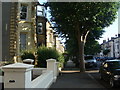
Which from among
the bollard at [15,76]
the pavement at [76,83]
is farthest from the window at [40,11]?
the bollard at [15,76]

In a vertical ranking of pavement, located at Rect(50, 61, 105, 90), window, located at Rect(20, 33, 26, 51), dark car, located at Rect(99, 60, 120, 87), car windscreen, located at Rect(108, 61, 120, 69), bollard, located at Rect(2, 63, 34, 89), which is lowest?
pavement, located at Rect(50, 61, 105, 90)

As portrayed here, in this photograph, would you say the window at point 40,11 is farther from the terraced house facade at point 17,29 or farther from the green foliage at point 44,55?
the green foliage at point 44,55

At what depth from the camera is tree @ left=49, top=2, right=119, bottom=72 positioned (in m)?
19.0

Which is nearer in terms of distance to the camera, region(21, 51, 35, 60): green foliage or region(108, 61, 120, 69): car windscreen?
region(108, 61, 120, 69): car windscreen

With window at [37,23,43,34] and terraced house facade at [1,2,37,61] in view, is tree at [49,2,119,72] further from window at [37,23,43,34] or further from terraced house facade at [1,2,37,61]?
window at [37,23,43,34]

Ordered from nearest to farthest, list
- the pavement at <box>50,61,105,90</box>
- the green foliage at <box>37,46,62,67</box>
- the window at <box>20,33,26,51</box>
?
the pavement at <box>50,61,105,90</box> < the green foliage at <box>37,46,62,67</box> < the window at <box>20,33,26,51</box>

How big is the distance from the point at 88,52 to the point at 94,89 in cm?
2390

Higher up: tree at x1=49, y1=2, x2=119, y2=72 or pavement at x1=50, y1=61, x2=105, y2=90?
tree at x1=49, y1=2, x2=119, y2=72

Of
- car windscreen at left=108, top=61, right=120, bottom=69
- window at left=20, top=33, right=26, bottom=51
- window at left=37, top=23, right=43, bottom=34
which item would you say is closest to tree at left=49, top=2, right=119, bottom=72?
window at left=20, top=33, right=26, bottom=51

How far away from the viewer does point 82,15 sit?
1917cm

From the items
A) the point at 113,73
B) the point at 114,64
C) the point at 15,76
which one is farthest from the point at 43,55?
the point at 15,76

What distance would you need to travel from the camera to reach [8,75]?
533 cm

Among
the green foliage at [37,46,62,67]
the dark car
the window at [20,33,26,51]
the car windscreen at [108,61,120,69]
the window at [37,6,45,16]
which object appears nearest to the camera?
the dark car

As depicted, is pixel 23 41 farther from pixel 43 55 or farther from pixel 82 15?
pixel 82 15
